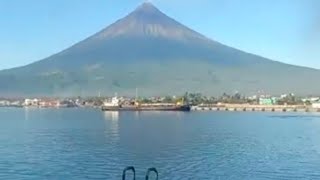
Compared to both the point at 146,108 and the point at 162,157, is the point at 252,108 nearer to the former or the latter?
the point at 146,108

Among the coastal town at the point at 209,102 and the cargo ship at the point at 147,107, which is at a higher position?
the coastal town at the point at 209,102

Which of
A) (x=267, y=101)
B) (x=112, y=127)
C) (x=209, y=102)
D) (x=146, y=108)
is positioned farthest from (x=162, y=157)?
(x=267, y=101)

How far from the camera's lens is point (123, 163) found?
19906 mm

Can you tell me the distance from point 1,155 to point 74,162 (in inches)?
134

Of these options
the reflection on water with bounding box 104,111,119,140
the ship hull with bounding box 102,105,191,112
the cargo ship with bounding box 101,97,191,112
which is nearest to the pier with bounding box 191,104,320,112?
the cargo ship with bounding box 101,97,191,112

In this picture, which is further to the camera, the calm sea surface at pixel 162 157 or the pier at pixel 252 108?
the pier at pixel 252 108

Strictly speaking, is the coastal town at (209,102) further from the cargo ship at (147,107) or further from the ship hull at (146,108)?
the ship hull at (146,108)

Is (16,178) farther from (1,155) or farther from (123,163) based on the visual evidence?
(1,155)

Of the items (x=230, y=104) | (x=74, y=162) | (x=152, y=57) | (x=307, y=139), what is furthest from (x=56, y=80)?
Answer: (x=74, y=162)

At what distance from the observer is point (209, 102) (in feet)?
350

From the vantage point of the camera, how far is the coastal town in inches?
3866

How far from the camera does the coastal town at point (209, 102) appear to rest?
98.2 metres

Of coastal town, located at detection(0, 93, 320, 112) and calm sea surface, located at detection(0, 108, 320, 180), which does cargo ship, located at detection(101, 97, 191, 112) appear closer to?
coastal town, located at detection(0, 93, 320, 112)

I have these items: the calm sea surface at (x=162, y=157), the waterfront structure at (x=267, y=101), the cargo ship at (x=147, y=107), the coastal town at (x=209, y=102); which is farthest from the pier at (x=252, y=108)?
the calm sea surface at (x=162, y=157)
